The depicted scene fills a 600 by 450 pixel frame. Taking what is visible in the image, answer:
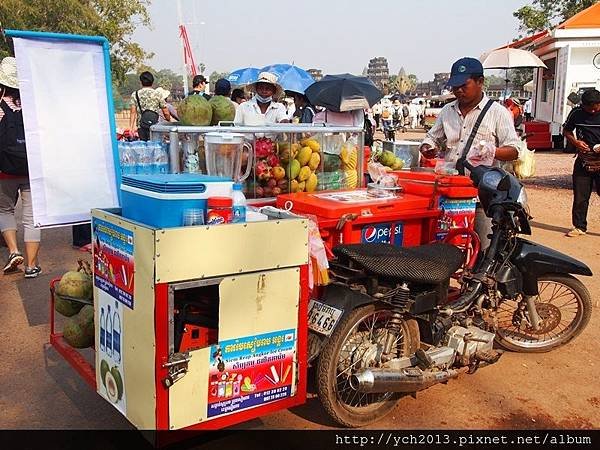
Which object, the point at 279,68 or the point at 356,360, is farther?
the point at 279,68

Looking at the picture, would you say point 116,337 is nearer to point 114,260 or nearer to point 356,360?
point 114,260

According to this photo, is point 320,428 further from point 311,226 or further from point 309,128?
point 309,128

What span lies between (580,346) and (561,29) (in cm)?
1621

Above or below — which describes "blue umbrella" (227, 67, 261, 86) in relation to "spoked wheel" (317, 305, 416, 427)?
above

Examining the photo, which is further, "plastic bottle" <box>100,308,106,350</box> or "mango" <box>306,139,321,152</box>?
"mango" <box>306,139,321,152</box>

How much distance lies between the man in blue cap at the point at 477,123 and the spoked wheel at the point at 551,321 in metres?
0.57

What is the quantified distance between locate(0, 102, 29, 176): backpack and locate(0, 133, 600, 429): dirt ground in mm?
1180

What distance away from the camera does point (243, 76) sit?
16141mm

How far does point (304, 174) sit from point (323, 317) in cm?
123

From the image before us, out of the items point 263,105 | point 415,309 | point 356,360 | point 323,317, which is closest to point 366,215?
point 415,309

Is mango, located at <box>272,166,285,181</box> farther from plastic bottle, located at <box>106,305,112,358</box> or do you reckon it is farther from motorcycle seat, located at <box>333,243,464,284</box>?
plastic bottle, located at <box>106,305,112,358</box>

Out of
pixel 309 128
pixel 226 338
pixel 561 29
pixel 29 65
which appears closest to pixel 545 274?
pixel 309 128

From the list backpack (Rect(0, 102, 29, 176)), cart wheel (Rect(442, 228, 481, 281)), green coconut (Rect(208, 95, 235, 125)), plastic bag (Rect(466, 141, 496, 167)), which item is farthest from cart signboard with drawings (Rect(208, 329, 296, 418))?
backpack (Rect(0, 102, 29, 176))

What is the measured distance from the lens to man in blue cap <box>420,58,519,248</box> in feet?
14.2
